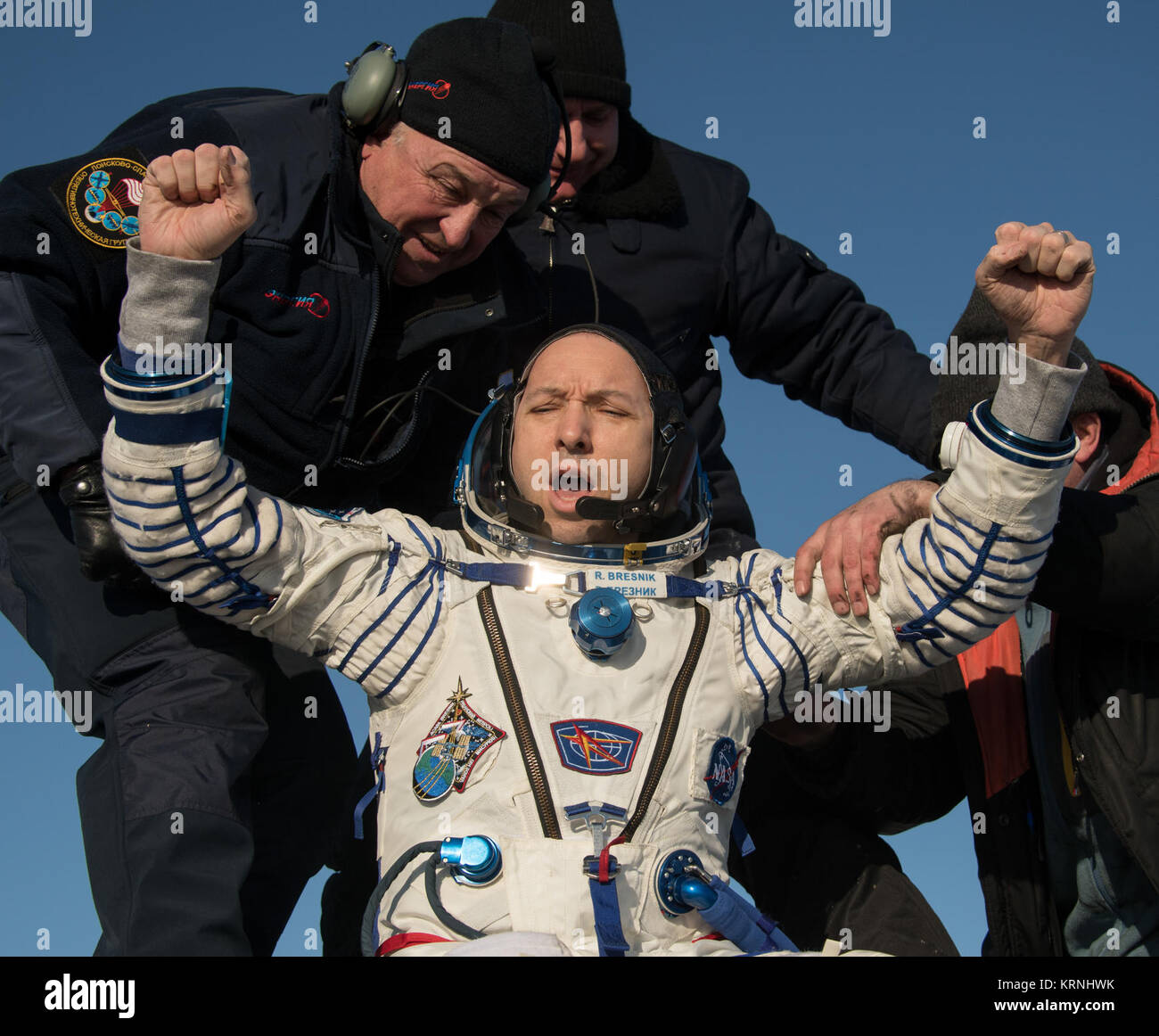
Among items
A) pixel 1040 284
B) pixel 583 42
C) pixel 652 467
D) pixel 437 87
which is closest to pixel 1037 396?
pixel 1040 284

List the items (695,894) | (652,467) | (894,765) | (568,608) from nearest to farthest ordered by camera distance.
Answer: (695,894)
(568,608)
(652,467)
(894,765)

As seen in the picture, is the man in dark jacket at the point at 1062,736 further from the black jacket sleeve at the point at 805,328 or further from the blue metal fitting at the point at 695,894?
the blue metal fitting at the point at 695,894

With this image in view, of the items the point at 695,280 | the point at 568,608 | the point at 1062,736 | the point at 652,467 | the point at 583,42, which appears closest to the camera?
the point at 568,608

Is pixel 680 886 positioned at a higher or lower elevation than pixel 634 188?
lower

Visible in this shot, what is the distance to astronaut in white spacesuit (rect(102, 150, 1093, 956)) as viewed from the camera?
3.94 metres

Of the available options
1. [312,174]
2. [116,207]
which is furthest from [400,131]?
[116,207]

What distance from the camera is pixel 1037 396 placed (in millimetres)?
4074

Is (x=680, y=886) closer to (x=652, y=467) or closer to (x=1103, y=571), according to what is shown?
(x=652, y=467)

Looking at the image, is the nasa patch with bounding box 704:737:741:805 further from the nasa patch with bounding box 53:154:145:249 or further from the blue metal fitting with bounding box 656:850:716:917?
the nasa patch with bounding box 53:154:145:249

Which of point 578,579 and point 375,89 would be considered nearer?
point 578,579

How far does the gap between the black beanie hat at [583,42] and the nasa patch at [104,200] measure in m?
2.07

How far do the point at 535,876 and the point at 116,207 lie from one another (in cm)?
221

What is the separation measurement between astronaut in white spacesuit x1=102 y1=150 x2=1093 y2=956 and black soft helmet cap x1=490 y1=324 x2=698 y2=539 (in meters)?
0.01

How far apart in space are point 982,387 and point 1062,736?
1.16 meters
